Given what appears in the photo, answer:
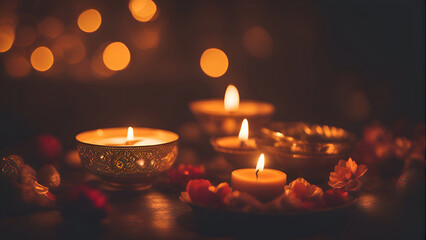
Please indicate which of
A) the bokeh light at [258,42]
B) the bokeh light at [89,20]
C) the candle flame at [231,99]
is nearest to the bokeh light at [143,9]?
the bokeh light at [89,20]

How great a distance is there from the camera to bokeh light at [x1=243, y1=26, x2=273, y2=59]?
1.99 meters

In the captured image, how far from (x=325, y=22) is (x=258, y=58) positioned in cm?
33

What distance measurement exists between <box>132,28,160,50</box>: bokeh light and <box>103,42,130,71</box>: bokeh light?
0.07 meters

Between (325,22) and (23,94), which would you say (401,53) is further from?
(23,94)

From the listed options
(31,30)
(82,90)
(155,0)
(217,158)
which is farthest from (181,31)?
(217,158)

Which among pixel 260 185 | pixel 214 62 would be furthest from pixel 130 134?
pixel 214 62

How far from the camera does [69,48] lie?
2006 millimetres

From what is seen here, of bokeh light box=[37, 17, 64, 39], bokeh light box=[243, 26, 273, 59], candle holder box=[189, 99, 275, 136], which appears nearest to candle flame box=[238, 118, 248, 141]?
candle holder box=[189, 99, 275, 136]

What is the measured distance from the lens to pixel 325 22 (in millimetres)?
1882

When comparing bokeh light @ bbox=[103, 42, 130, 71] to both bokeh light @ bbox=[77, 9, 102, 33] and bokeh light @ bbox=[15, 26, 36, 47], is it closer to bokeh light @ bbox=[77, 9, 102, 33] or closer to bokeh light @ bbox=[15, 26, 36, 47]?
bokeh light @ bbox=[77, 9, 102, 33]

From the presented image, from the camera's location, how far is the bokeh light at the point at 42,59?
1.92 meters

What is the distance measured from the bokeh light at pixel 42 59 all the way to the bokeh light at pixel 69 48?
0.04 m

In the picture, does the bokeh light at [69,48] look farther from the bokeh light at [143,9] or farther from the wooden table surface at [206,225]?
the wooden table surface at [206,225]

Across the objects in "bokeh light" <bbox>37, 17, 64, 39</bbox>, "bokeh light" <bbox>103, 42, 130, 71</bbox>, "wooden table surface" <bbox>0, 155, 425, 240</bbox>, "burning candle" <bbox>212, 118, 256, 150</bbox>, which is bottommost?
"wooden table surface" <bbox>0, 155, 425, 240</bbox>
